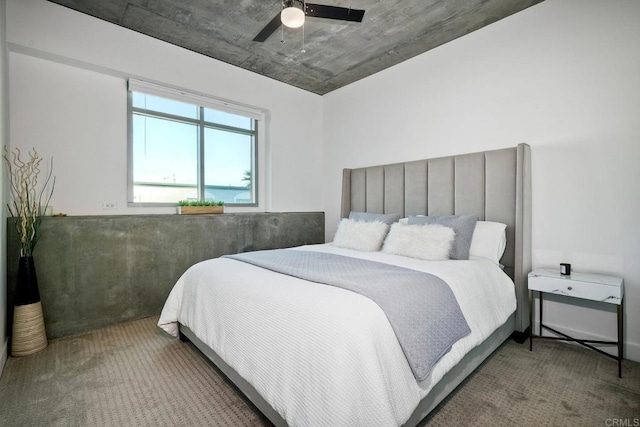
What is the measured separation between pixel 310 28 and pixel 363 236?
7.00ft

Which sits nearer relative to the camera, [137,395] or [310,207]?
[137,395]

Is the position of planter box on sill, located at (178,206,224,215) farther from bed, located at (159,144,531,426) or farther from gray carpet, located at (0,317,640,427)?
gray carpet, located at (0,317,640,427)

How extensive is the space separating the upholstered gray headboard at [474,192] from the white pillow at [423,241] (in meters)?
0.57

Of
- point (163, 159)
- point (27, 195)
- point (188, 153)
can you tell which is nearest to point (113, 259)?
point (27, 195)

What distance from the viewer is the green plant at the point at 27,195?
7.71 ft

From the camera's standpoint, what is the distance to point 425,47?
330cm

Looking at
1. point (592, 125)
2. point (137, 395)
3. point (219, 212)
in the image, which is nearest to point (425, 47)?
point (592, 125)

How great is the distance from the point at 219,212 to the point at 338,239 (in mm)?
1516

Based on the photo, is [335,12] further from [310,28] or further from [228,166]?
[228,166]

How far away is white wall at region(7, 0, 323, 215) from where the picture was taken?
2.57 m

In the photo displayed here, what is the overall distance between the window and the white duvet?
6.39 feet

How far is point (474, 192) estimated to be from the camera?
288cm

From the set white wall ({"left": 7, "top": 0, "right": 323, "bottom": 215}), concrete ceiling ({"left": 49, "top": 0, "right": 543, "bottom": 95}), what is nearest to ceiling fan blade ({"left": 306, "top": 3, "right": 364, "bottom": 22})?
concrete ceiling ({"left": 49, "top": 0, "right": 543, "bottom": 95})

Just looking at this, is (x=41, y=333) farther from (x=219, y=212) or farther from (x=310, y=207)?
(x=310, y=207)
